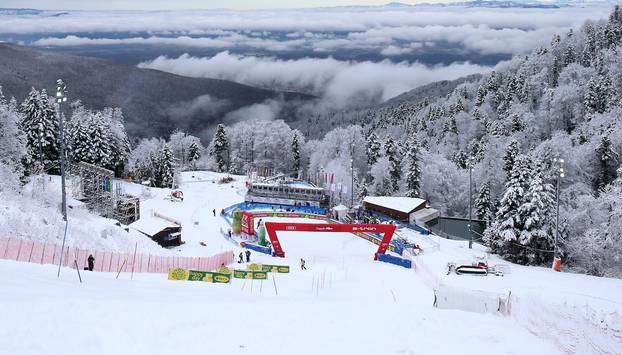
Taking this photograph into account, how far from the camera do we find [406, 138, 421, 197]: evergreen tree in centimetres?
6848

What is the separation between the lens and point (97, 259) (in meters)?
24.3

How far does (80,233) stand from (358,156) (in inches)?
2912

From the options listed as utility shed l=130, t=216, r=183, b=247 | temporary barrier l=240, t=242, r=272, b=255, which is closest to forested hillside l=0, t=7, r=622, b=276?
utility shed l=130, t=216, r=183, b=247

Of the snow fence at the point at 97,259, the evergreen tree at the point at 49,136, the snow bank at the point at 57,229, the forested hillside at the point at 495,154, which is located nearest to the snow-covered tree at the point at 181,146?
the forested hillside at the point at 495,154

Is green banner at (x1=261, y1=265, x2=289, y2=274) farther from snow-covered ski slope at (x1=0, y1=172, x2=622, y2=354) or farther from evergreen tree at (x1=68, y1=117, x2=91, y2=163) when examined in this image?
evergreen tree at (x1=68, y1=117, x2=91, y2=163)

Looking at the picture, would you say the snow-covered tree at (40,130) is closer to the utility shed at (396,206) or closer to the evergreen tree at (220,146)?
the utility shed at (396,206)

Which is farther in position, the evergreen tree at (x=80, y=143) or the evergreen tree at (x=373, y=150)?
the evergreen tree at (x=373, y=150)

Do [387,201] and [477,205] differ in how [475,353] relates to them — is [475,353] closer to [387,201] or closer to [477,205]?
[387,201]

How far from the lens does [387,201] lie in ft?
191

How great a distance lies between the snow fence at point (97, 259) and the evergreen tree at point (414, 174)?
40391mm

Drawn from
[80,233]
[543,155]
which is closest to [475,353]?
[80,233]

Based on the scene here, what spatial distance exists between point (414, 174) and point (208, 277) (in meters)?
46.4

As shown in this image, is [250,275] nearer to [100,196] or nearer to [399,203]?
[100,196]

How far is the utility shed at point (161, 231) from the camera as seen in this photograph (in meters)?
41.7
